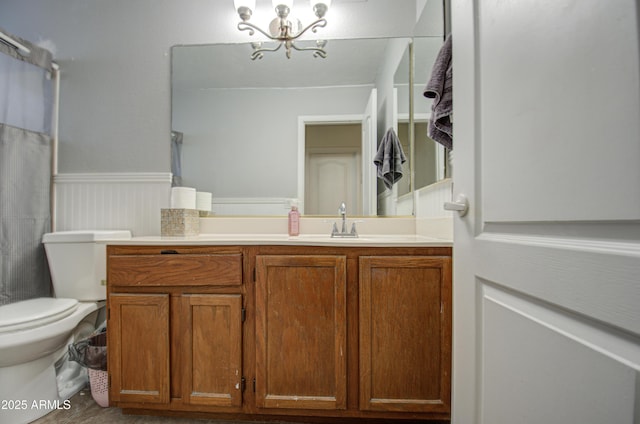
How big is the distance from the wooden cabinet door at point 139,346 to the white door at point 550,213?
3.89 feet

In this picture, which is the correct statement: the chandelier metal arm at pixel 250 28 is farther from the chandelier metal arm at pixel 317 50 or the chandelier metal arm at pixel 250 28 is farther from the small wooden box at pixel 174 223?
the small wooden box at pixel 174 223

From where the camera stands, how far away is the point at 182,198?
5.64 ft

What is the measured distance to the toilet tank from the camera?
62.7 inches

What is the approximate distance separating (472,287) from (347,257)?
58 cm

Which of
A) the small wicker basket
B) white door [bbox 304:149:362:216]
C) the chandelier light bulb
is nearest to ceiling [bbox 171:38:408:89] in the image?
the chandelier light bulb

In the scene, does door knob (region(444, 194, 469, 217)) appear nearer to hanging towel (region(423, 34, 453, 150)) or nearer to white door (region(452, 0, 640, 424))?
white door (region(452, 0, 640, 424))

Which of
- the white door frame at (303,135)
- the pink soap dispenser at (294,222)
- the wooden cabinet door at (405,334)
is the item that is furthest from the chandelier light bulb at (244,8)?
the wooden cabinet door at (405,334)

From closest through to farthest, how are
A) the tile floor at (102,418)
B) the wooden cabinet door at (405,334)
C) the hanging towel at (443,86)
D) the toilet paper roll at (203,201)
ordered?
the hanging towel at (443,86), the wooden cabinet door at (405,334), the tile floor at (102,418), the toilet paper roll at (203,201)

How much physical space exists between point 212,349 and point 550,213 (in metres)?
1.30

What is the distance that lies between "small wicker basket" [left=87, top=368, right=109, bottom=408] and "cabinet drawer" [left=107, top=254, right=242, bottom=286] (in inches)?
20.9

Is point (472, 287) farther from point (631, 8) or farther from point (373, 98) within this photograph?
point (373, 98)

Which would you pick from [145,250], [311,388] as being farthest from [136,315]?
[311,388]

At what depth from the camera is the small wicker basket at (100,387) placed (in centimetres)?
143

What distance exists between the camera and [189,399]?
4.15 ft
